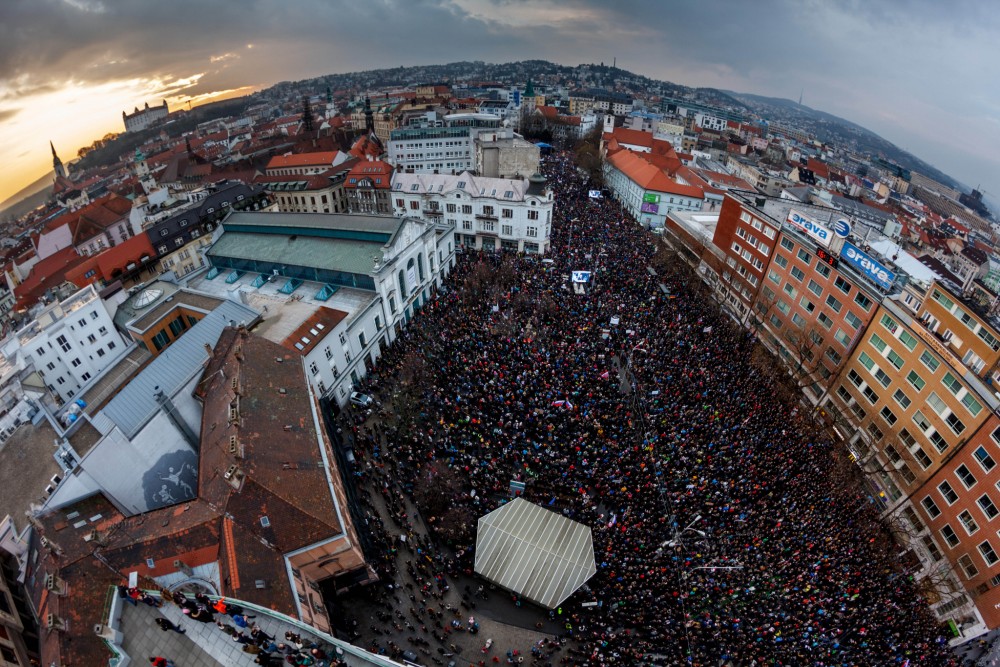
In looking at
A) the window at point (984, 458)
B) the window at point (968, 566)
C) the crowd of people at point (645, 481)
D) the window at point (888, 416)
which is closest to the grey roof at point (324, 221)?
the crowd of people at point (645, 481)

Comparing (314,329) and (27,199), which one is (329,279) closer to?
(314,329)

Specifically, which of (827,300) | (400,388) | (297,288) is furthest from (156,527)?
(827,300)

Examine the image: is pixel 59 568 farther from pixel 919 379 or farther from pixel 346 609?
pixel 919 379

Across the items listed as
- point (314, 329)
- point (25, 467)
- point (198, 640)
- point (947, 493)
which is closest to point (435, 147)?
point (314, 329)

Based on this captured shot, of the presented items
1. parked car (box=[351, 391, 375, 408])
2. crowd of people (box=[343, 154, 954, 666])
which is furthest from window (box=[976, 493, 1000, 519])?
parked car (box=[351, 391, 375, 408])

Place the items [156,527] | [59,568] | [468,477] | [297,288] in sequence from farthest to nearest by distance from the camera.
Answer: [297,288]
[468,477]
[156,527]
[59,568]

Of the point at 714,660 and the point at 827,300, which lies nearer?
the point at 714,660

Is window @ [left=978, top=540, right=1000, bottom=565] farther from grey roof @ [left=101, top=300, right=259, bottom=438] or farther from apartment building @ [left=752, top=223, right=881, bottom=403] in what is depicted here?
grey roof @ [left=101, top=300, right=259, bottom=438]

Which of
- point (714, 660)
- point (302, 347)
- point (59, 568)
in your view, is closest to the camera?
point (59, 568)
